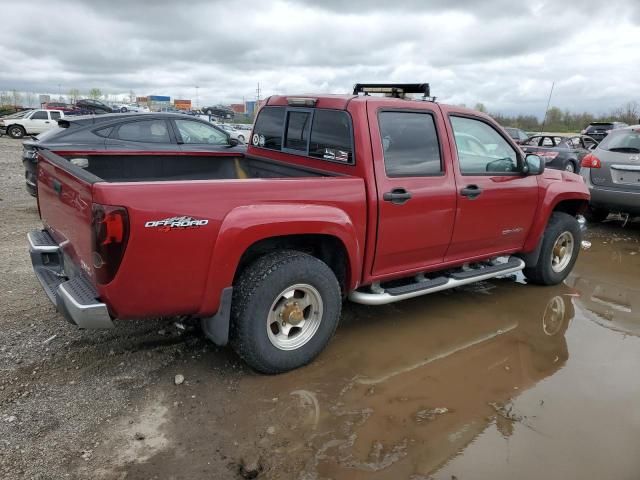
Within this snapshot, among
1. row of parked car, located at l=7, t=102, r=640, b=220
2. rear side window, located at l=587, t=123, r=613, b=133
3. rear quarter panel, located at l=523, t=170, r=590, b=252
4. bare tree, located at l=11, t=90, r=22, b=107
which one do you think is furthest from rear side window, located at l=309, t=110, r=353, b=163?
bare tree, located at l=11, t=90, r=22, b=107

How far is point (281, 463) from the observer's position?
2.62 m

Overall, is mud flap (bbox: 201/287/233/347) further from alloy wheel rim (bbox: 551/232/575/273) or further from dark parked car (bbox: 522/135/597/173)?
dark parked car (bbox: 522/135/597/173)

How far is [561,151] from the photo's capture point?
13.5m

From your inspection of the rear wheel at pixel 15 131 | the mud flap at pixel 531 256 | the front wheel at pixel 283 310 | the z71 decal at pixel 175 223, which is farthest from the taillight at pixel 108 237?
the rear wheel at pixel 15 131

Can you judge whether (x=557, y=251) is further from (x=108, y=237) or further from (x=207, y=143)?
(x=207, y=143)

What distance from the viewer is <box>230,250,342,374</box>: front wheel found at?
10.4 ft

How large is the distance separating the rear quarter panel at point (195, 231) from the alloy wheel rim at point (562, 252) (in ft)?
10.8

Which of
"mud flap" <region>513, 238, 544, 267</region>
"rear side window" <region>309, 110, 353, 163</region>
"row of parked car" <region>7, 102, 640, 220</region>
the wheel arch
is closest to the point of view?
the wheel arch

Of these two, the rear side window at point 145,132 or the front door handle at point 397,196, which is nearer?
the front door handle at point 397,196

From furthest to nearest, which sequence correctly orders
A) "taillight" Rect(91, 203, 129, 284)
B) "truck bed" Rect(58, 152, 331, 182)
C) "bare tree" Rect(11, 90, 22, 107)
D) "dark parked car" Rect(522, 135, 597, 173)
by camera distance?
"bare tree" Rect(11, 90, 22, 107), "dark parked car" Rect(522, 135, 597, 173), "truck bed" Rect(58, 152, 331, 182), "taillight" Rect(91, 203, 129, 284)

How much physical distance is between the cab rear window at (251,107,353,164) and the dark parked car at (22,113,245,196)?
9.08 feet

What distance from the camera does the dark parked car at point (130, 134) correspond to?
746 cm

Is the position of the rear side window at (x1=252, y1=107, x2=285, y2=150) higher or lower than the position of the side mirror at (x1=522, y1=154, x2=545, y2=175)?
higher

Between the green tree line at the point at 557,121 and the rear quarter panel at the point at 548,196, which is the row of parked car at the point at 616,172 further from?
the green tree line at the point at 557,121
